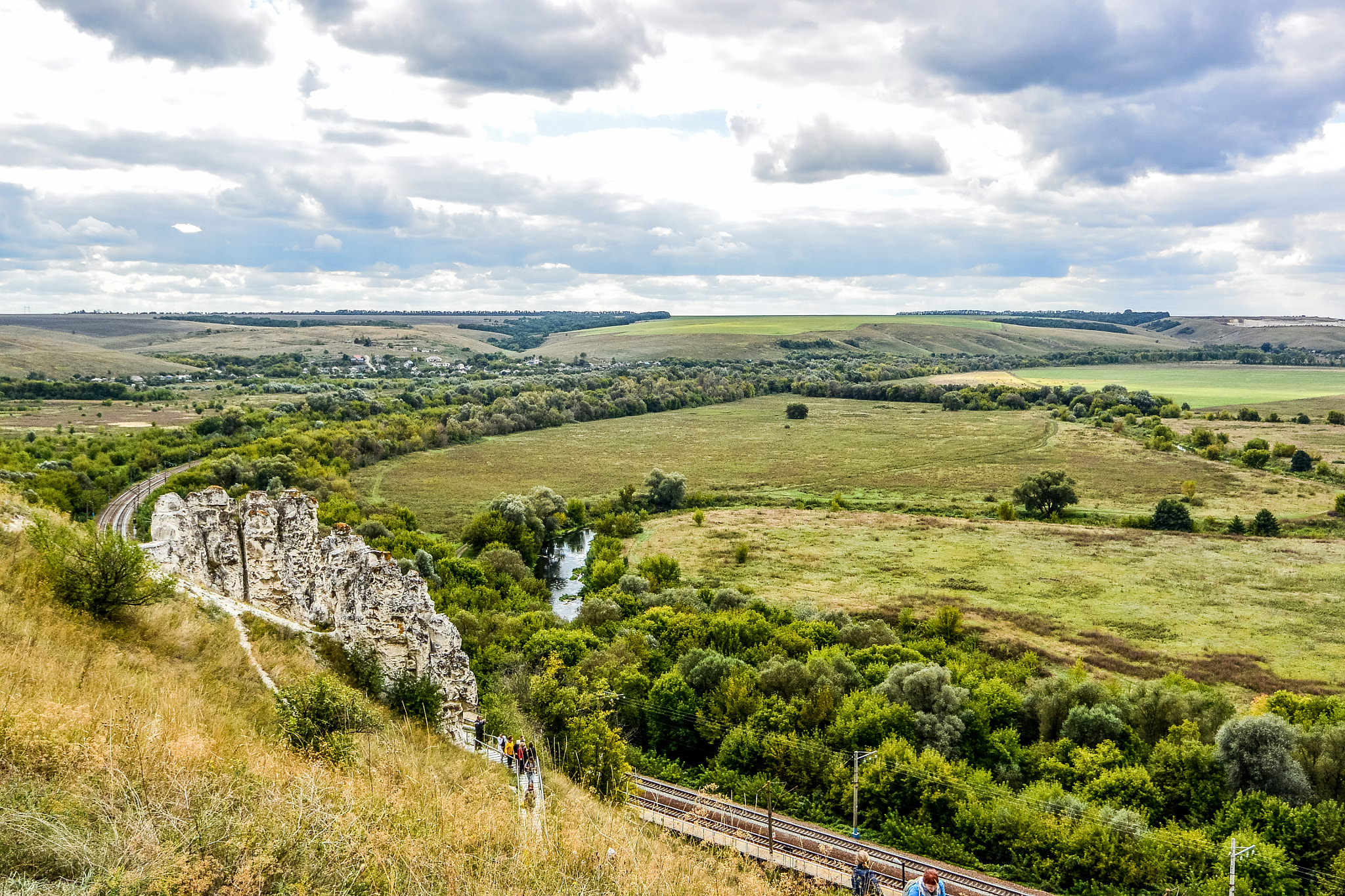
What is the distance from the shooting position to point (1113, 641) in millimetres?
→ 49781

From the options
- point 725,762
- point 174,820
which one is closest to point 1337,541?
point 725,762

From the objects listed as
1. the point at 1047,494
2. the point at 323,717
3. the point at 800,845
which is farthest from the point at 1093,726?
the point at 1047,494

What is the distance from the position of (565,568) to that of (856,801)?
45.6m

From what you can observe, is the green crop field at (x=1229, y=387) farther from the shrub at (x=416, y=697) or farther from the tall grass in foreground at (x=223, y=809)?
the tall grass in foreground at (x=223, y=809)

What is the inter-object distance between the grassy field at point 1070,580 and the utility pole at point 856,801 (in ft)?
72.1

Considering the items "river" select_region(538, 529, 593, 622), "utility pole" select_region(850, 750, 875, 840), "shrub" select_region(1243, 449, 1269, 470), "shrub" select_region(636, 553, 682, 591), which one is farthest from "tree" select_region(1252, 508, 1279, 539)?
"river" select_region(538, 529, 593, 622)

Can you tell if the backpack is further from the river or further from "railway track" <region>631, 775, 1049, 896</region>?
the river

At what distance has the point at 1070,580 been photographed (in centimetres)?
6225

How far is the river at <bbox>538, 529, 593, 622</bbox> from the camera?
6152cm

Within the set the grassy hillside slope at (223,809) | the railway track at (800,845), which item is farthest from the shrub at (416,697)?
the railway track at (800,845)

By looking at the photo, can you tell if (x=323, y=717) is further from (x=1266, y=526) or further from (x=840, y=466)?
(x=840, y=466)

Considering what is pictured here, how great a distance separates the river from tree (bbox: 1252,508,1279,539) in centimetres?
6568

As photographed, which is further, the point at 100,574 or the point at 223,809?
the point at 100,574

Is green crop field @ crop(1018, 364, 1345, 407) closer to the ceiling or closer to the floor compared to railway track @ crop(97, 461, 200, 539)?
closer to the ceiling
